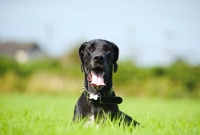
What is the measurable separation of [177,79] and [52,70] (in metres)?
9.51

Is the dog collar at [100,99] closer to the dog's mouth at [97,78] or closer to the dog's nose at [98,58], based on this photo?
the dog's mouth at [97,78]

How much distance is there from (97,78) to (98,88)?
17cm

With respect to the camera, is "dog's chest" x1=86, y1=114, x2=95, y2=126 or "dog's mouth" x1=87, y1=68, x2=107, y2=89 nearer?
"dog's chest" x1=86, y1=114, x2=95, y2=126

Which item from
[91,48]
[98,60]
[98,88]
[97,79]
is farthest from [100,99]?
[91,48]

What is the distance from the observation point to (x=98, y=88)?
636cm

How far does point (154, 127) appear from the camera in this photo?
22.4ft

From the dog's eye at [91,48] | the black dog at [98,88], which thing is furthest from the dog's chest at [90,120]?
the dog's eye at [91,48]

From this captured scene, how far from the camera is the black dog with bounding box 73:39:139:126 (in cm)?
620

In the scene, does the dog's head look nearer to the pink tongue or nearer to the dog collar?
A: the pink tongue

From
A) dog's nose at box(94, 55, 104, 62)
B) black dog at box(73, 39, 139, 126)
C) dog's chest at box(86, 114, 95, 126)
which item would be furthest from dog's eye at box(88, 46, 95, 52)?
dog's chest at box(86, 114, 95, 126)

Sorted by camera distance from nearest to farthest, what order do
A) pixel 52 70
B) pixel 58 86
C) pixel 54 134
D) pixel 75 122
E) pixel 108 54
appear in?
pixel 54 134, pixel 75 122, pixel 108 54, pixel 58 86, pixel 52 70

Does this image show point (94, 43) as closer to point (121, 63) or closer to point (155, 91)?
point (155, 91)

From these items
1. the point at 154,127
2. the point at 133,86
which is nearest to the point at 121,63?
the point at 133,86

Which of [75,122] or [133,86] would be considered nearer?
[75,122]
